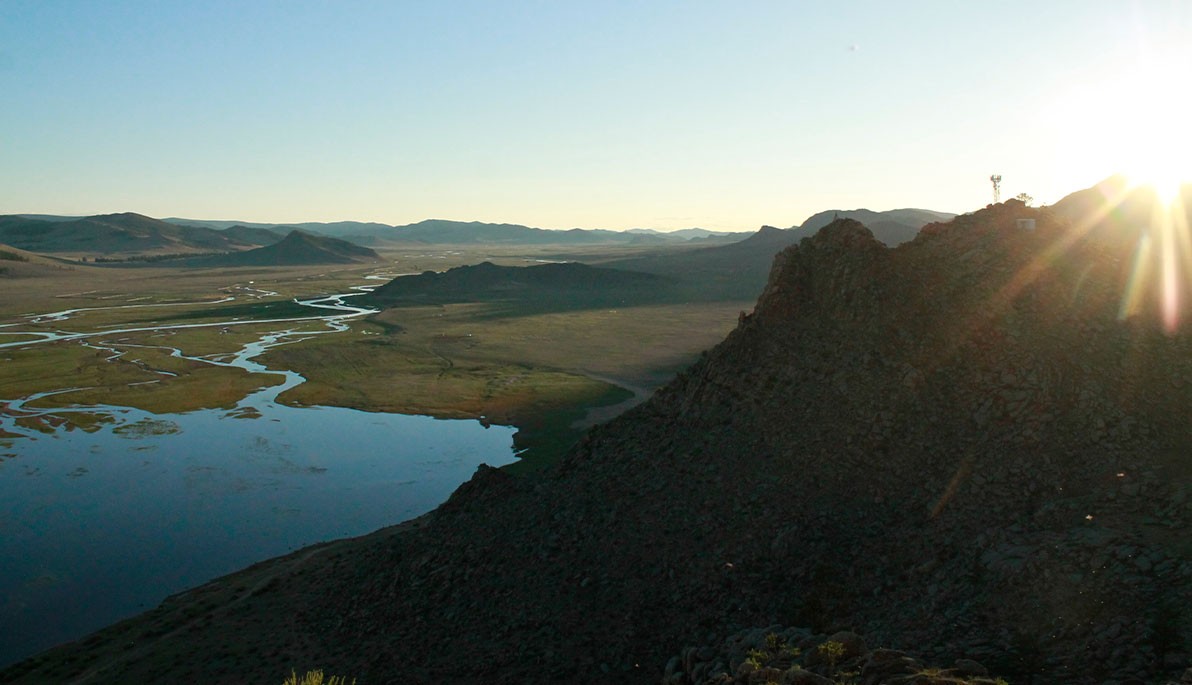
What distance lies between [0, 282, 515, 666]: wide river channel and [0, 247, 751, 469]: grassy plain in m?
2.94

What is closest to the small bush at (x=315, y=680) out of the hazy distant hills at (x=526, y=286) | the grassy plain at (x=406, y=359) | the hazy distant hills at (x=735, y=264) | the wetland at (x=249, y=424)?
the wetland at (x=249, y=424)

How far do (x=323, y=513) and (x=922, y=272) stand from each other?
23418mm

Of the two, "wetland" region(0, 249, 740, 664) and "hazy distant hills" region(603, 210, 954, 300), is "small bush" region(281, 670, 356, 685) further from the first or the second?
"hazy distant hills" region(603, 210, 954, 300)

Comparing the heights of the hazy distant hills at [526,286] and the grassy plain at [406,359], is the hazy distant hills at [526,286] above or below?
above

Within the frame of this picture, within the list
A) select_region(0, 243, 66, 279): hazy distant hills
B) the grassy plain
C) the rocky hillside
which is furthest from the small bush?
select_region(0, 243, 66, 279): hazy distant hills

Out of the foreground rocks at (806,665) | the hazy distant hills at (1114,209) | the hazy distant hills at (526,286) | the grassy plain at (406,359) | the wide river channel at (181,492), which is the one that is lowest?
the wide river channel at (181,492)

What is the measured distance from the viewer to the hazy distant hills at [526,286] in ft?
382

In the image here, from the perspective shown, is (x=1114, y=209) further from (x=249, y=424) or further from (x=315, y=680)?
(x=249, y=424)

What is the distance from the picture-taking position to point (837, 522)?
16844mm

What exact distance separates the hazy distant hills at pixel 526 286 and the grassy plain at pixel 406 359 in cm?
1186

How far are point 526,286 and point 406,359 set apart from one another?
67.1m

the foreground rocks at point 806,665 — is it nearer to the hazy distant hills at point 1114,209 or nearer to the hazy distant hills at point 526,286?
the hazy distant hills at point 1114,209

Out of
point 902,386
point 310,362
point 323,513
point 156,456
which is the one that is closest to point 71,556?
point 323,513

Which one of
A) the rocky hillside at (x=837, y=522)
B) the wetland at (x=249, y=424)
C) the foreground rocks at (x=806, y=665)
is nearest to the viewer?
the foreground rocks at (x=806, y=665)
